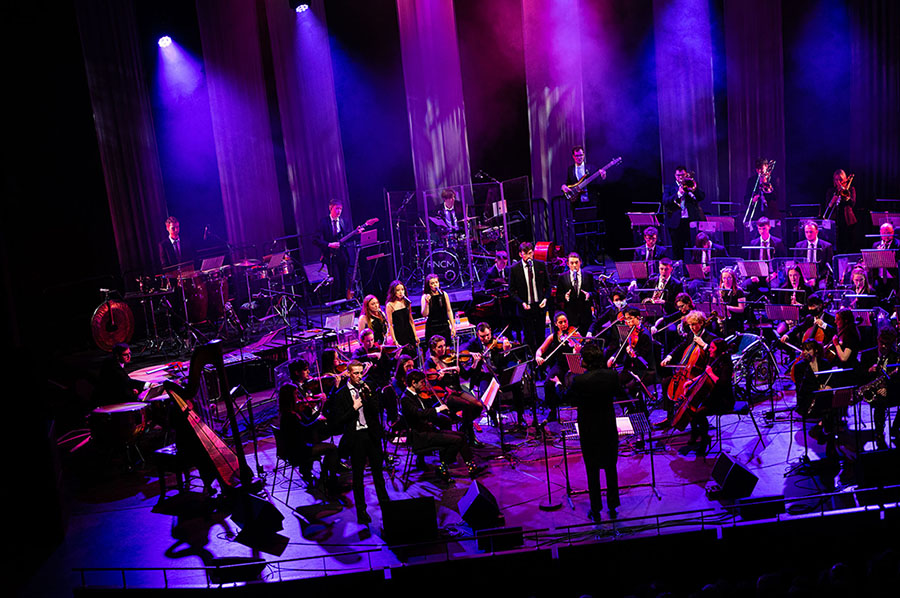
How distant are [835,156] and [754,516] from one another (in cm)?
1133

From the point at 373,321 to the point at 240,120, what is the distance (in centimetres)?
661

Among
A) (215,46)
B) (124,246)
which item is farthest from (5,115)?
(215,46)

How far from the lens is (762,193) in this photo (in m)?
13.7

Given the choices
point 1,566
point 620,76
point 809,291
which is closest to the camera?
point 1,566

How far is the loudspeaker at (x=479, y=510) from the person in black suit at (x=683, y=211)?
774 centimetres

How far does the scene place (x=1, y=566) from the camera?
7.71m

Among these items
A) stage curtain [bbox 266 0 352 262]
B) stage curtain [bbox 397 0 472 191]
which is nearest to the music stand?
stage curtain [bbox 397 0 472 191]

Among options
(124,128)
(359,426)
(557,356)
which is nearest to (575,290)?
(557,356)

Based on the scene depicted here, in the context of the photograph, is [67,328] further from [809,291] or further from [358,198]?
[809,291]

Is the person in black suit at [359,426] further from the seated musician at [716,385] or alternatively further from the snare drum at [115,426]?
the seated musician at [716,385]

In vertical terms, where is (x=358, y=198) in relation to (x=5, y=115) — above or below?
below

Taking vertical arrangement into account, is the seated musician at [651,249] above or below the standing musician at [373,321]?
above

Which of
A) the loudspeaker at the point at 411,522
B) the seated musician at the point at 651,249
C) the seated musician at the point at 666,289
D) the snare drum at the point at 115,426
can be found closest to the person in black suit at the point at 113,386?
the snare drum at the point at 115,426

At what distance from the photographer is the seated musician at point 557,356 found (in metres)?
9.57
